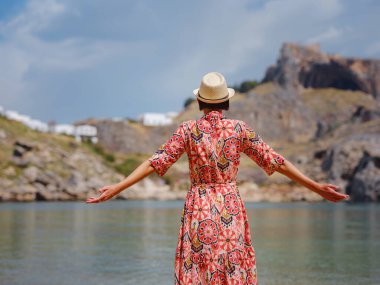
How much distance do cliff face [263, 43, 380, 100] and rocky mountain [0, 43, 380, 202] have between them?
0.86 feet

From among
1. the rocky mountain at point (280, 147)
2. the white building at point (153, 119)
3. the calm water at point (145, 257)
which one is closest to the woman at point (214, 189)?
the calm water at point (145, 257)

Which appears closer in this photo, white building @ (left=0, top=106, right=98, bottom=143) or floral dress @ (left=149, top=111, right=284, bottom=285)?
floral dress @ (left=149, top=111, right=284, bottom=285)

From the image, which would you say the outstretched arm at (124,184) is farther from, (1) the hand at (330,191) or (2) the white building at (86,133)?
(2) the white building at (86,133)

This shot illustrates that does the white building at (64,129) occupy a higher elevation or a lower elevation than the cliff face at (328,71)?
lower

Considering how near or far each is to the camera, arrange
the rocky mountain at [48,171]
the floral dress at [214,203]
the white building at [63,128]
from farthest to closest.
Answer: the white building at [63,128] < the rocky mountain at [48,171] < the floral dress at [214,203]

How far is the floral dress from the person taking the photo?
4.94 meters

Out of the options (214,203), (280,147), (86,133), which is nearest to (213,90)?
(214,203)

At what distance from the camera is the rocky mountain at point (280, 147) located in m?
77.7

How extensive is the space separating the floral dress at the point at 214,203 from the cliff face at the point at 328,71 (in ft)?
521

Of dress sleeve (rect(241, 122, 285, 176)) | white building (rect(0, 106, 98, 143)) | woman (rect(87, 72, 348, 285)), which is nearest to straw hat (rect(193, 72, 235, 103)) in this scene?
woman (rect(87, 72, 348, 285))

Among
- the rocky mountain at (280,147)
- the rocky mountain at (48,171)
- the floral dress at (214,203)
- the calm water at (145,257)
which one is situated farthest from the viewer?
the rocky mountain at (280,147)

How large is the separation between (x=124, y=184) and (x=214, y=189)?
0.72 metres

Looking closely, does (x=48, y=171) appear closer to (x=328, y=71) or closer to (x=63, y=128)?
(x=63, y=128)

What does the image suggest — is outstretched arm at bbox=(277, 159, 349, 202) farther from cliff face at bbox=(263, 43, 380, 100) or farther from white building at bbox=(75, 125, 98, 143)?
cliff face at bbox=(263, 43, 380, 100)
